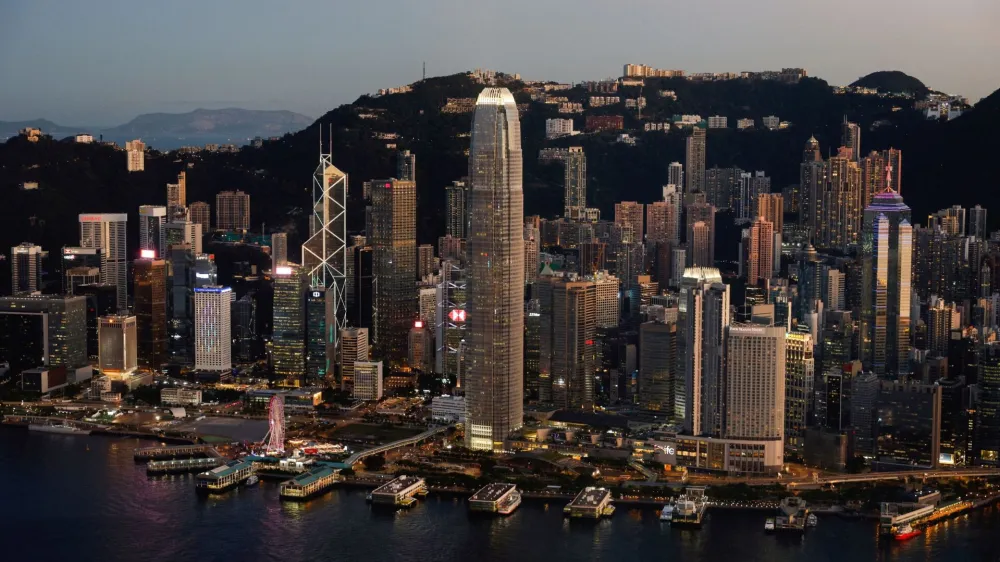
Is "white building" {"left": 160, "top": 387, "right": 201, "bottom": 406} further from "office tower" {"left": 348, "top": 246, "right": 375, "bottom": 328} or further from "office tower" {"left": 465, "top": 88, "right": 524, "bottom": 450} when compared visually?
"office tower" {"left": 465, "top": 88, "right": 524, "bottom": 450}

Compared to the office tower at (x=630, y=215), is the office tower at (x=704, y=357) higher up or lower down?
lower down

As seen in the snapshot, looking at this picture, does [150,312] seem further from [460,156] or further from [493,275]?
[460,156]

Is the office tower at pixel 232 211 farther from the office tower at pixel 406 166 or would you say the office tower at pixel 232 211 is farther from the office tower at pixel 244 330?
the office tower at pixel 244 330

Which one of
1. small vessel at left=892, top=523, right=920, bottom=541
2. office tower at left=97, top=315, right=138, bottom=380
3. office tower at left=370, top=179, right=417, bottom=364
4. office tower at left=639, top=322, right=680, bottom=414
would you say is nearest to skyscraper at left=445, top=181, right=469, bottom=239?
office tower at left=370, top=179, right=417, bottom=364

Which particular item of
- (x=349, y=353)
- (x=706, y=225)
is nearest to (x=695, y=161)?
(x=706, y=225)

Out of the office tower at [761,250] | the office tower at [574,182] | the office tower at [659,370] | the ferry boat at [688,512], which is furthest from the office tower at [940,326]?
the office tower at [574,182]

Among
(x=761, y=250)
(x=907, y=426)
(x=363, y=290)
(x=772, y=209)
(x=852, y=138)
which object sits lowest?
(x=907, y=426)
